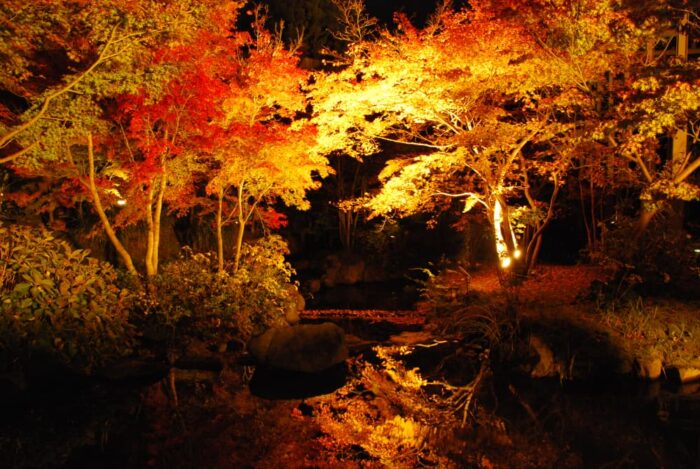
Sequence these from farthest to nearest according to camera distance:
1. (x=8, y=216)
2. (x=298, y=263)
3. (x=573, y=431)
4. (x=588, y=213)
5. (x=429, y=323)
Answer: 1. (x=298, y=263)
2. (x=588, y=213)
3. (x=429, y=323)
4. (x=8, y=216)
5. (x=573, y=431)

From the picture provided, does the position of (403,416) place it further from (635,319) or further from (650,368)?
(635,319)

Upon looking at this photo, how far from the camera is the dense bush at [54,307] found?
784cm

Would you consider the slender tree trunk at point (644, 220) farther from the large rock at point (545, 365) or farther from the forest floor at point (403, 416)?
the large rock at point (545, 365)

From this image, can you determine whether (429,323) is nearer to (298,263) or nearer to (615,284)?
(615,284)

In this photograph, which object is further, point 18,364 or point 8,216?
point 8,216

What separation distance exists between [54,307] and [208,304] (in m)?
2.53

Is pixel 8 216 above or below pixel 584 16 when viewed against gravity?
below

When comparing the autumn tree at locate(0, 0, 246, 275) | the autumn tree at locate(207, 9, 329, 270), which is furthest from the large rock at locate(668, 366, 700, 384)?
the autumn tree at locate(0, 0, 246, 275)

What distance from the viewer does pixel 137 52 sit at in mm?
8125

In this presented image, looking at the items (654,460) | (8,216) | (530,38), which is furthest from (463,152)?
(8,216)

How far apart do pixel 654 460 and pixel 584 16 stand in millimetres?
6500

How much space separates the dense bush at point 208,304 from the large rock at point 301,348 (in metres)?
0.72

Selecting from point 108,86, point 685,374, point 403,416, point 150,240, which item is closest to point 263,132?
point 150,240

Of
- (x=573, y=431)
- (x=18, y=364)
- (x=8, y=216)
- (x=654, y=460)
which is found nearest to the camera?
(x=654, y=460)
